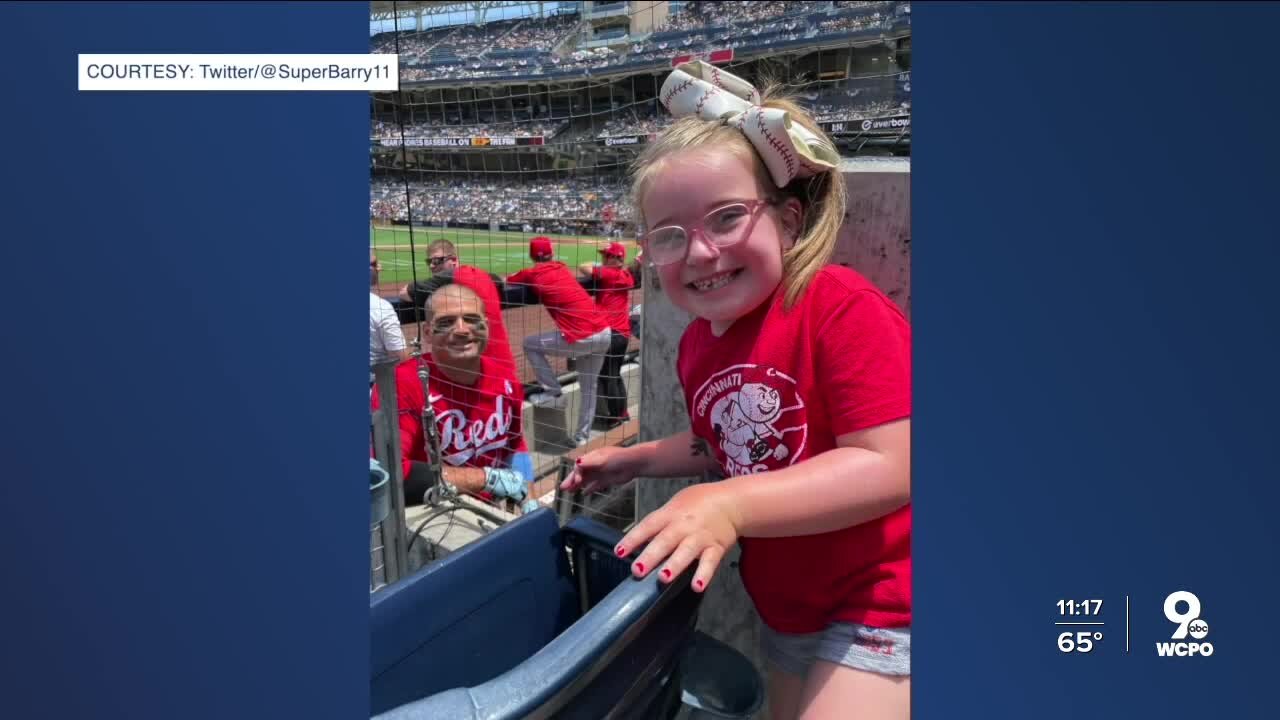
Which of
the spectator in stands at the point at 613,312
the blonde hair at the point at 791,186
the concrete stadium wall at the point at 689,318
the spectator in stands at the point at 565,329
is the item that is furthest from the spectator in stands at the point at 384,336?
the spectator in stands at the point at 613,312

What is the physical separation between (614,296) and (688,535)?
420cm

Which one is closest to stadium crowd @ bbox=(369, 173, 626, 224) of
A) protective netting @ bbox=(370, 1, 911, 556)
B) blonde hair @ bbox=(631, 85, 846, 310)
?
protective netting @ bbox=(370, 1, 911, 556)

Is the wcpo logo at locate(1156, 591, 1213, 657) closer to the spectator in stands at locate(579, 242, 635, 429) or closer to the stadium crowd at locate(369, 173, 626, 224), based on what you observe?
the spectator in stands at locate(579, 242, 635, 429)

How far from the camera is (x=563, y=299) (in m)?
4.28

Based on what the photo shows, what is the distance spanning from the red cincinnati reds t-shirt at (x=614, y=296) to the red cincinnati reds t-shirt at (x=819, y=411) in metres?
3.60

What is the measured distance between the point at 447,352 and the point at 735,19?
21.2 m

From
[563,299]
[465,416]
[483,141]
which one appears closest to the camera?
[465,416]

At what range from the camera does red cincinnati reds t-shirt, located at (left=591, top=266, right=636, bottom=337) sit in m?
4.72

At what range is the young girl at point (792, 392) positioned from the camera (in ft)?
2.69

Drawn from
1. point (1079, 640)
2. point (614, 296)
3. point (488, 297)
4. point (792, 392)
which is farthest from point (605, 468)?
point (614, 296)

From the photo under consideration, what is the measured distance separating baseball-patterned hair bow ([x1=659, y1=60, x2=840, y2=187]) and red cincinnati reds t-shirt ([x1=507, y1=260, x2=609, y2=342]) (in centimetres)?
322

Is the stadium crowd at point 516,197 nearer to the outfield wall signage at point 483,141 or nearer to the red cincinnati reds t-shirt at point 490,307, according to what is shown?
the outfield wall signage at point 483,141

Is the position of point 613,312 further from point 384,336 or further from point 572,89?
point 572,89

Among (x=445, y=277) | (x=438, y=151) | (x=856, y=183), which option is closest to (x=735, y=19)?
(x=438, y=151)
